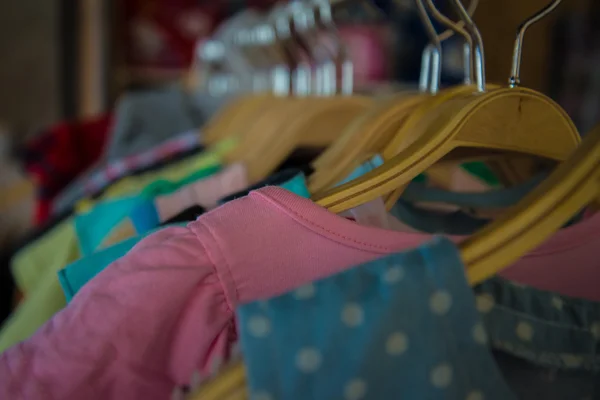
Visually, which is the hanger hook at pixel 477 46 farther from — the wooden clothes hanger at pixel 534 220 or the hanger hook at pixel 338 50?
the hanger hook at pixel 338 50

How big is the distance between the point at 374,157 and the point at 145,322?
224 mm

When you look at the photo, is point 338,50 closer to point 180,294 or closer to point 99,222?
point 99,222

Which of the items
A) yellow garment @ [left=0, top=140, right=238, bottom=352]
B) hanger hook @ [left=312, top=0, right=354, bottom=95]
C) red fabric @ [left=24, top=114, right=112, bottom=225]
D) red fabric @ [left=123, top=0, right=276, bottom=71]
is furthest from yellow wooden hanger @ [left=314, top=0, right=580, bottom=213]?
red fabric @ [left=123, top=0, right=276, bottom=71]

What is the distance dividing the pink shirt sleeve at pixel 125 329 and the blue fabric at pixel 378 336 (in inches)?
2.9

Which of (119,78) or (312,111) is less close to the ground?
(312,111)

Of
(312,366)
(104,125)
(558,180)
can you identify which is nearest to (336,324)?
(312,366)

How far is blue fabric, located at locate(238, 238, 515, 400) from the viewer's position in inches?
9.6

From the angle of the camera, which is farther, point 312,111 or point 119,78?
point 119,78

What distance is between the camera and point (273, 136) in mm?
641

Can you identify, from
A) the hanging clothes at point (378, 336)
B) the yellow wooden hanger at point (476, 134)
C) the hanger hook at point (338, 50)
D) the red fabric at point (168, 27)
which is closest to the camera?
the hanging clothes at point (378, 336)

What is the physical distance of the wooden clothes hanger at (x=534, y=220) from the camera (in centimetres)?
27

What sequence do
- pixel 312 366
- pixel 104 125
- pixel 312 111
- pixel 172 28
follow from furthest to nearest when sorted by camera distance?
pixel 172 28 → pixel 104 125 → pixel 312 111 → pixel 312 366

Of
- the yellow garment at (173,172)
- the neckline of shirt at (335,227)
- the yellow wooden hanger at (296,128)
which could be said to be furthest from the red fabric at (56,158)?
the neckline of shirt at (335,227)

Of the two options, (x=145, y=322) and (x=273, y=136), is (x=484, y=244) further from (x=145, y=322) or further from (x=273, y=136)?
(x=273, y=136)
